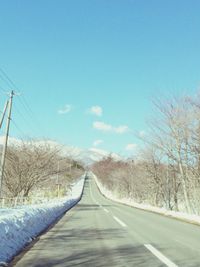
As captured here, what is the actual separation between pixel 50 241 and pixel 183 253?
3875 millimetres

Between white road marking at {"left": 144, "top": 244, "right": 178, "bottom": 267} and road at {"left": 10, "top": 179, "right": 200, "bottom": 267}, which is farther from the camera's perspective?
road at {"left": 10, "top": 179, "right": 200, "bottom": 267}

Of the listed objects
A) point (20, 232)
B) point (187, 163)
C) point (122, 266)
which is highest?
point (187, 163)

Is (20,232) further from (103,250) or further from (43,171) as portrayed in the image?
(43,171)

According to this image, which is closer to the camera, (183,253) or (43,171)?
(183,253)

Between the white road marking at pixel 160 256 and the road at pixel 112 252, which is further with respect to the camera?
the road at pixel 112 252

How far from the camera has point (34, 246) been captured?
10.1 m

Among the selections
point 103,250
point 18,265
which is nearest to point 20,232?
point 103,250

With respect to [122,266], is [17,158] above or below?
above

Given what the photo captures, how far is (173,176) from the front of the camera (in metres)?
46.2

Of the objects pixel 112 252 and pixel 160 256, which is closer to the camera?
pixel 160 256

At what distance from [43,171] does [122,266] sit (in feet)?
110

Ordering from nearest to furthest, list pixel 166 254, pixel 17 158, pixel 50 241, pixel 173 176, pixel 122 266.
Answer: pixel 122 266 < pixel 166 254 < pixel 50 241 < pixel 17 158 < pixel 173 176

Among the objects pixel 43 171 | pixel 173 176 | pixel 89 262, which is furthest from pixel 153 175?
pixel 89 262

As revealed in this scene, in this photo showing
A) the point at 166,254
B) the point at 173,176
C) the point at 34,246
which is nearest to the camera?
the point at 166,254
